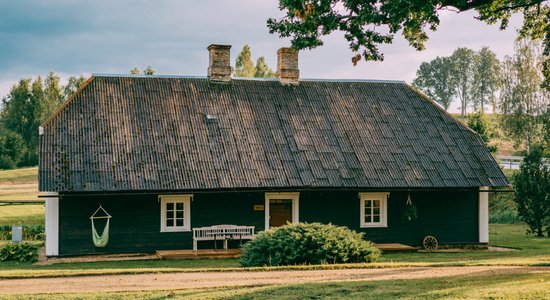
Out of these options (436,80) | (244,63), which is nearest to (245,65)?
(244,63)

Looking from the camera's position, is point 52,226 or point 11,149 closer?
point 52,226

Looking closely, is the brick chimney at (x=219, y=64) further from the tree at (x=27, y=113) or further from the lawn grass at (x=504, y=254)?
the tree at (x=27, y=113)

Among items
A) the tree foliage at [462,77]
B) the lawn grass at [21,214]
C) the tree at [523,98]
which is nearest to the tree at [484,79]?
the tree foliage at [462,77]

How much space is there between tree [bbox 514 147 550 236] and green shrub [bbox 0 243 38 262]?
1985 cm

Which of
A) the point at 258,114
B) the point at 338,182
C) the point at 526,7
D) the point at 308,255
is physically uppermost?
the point at 526,7

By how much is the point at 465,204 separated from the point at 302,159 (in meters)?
6.42

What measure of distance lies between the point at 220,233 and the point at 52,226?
5.34 metres

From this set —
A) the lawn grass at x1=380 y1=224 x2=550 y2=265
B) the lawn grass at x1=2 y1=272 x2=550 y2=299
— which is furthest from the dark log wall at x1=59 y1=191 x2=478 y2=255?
the lawn grass at x1=2 y1=272 x2=550 y2=299

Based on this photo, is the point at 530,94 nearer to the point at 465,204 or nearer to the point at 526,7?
the point at 465,204

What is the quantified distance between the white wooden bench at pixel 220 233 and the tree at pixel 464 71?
213ft

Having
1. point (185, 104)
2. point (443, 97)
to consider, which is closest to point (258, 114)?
point (185, 104)

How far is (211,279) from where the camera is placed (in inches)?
591

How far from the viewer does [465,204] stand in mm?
26359

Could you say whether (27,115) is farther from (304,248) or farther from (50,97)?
(304,248)
